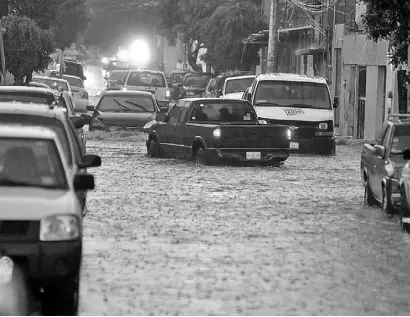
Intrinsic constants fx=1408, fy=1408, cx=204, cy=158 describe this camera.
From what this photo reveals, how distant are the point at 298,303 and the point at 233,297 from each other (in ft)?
1.96

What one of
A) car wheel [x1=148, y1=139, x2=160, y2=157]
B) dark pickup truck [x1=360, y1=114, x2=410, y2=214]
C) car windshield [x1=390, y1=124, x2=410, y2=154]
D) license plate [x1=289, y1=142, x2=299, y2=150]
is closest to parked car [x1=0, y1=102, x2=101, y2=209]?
dark pickup truck [x1=360, y1=114, x2=410, y2=214]

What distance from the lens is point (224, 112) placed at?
30703 mm

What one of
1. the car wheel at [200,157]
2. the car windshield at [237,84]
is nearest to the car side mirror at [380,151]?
the car wheel at [200,157]

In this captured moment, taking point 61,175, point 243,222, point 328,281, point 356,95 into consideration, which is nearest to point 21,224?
point 61,175

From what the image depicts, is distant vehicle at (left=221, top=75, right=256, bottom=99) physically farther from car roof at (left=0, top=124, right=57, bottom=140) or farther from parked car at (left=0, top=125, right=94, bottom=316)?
parked car at (left=0, top=125, right=94, bottom=316)

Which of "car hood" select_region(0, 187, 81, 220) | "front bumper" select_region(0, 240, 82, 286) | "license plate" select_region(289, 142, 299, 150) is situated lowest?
"license plate" select_region(289, 142, 299, 150)

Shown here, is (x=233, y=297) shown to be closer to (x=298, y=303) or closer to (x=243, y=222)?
(x=298, y=303)

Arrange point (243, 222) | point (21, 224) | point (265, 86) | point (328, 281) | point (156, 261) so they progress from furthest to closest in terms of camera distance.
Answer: point (265, 86), point (243, 222), point (156, 261), point (328, 281), point (21, 224)

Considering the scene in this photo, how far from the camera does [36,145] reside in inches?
469

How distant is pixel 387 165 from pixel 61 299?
29.1ft

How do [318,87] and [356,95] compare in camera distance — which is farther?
[356,95]

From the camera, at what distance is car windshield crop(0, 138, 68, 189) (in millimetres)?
11617

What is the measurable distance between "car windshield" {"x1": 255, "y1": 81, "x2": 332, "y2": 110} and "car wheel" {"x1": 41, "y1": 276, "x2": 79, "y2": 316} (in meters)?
24.4

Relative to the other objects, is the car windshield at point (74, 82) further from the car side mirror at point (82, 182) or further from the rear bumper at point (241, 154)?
the car side mirror at point (82, 182)
